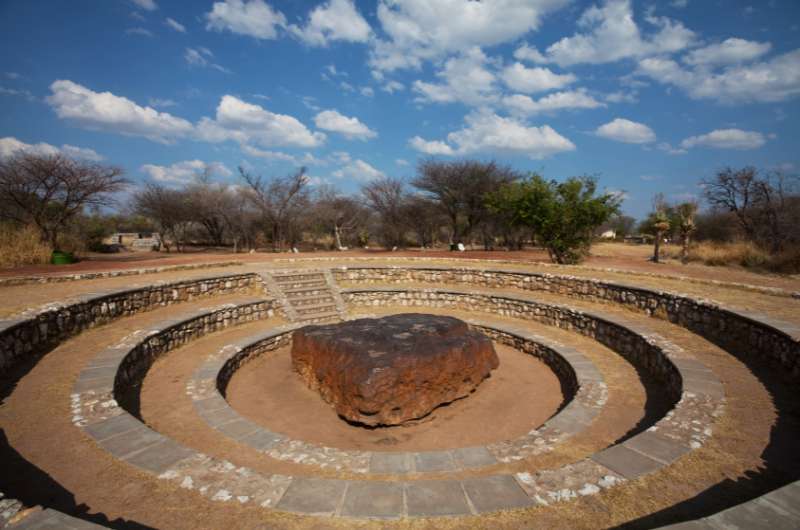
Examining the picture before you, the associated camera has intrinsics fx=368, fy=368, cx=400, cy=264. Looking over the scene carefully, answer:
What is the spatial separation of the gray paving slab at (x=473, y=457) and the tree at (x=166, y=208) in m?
32.7

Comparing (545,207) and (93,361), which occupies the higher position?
(545,207)

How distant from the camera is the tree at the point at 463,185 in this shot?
30.7m

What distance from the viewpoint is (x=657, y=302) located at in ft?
30.1

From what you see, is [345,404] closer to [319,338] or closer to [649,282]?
[319,338]

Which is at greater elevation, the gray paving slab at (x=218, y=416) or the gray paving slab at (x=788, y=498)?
the gray paving slab at (x=788, y=498)

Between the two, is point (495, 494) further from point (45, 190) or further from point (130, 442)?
point (45, 190)

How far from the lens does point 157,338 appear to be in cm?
764

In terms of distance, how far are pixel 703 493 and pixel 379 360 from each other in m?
4.19

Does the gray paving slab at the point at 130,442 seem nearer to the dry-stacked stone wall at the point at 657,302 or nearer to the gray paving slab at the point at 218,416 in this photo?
the gray paving slab at the point at 218,416

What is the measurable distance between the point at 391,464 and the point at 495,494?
1252 millimetres

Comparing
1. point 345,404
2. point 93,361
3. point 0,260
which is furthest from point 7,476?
point 0,260

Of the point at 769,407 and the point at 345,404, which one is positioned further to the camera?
the point at 345,404

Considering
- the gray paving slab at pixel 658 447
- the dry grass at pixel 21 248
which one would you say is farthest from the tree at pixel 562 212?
the dry grass at pixel 21 248

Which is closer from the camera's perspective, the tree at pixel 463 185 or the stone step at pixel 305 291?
the stone step at pixel 305 291
